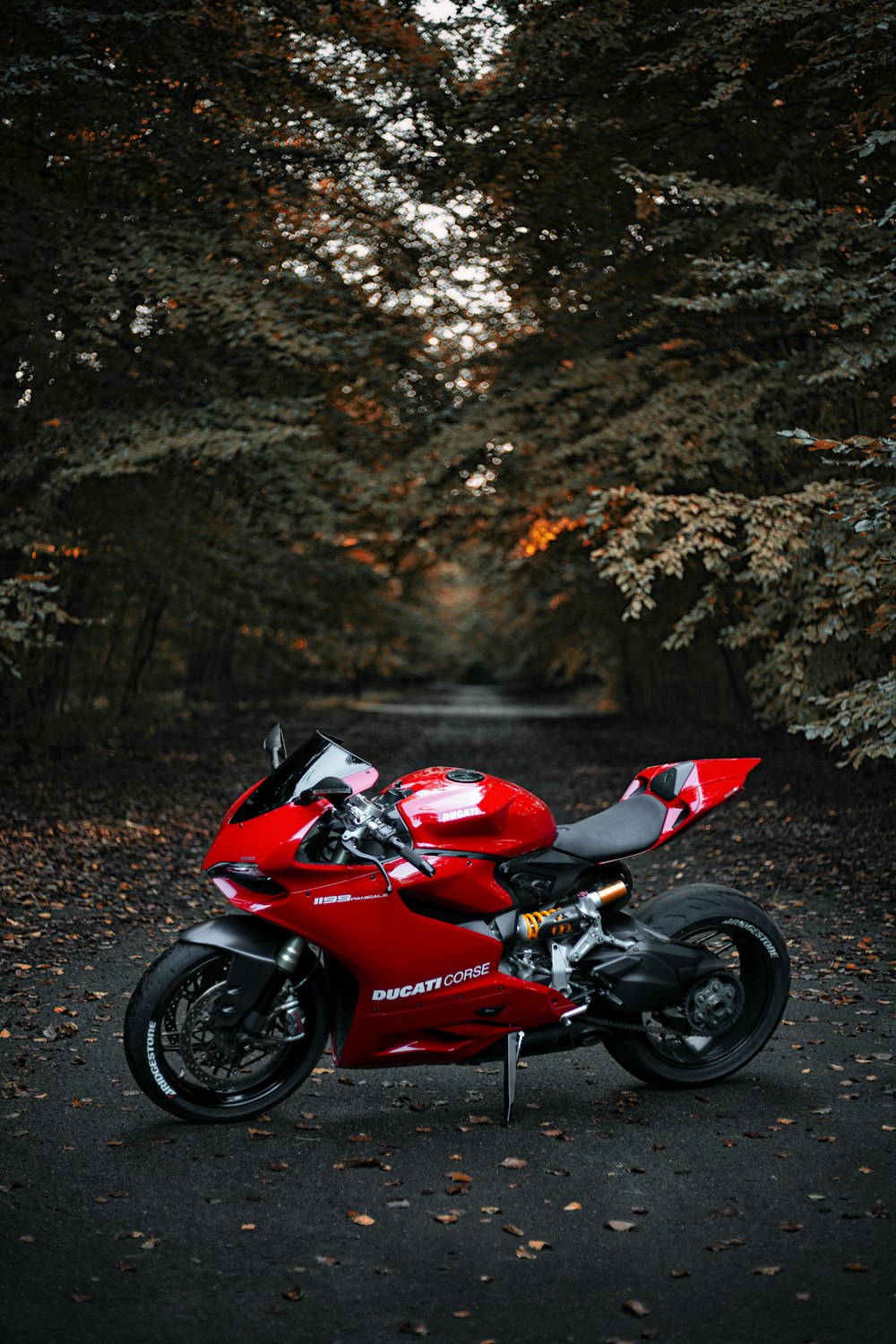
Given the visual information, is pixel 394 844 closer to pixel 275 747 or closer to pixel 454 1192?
pixel 275 747

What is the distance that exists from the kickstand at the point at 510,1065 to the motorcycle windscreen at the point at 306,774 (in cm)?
108

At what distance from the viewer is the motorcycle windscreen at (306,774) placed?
411 centimetres

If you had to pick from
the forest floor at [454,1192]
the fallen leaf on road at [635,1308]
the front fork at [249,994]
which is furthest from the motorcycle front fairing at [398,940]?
the fallen leaf on road at [635,1308]

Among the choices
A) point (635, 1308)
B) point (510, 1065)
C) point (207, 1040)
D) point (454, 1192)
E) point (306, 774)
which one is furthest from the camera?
point (510, 1065)

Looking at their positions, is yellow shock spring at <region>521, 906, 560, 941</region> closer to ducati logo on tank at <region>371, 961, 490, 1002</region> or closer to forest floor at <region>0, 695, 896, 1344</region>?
ducati logo on tank at <region>371, 961, 490, 1002</region>

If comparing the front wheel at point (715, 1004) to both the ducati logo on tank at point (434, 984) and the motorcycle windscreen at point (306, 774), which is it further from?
the motorcycle windscreen at point (306, 774)

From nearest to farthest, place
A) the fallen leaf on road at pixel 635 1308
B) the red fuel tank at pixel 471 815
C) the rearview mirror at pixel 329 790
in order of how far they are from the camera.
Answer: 1. the fallen leaf on road at pixel 635 1308
2. the rearview mirror at pixel 329 790
3. the red fuel tank at pixel 471 815

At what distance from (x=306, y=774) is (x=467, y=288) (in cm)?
1058

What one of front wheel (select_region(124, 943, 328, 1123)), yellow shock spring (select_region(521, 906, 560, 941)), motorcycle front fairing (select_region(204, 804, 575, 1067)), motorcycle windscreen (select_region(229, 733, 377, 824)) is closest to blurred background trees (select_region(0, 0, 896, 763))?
yellow shock spring (select_region(521, 906, 560, 941))

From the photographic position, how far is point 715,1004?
470 cm

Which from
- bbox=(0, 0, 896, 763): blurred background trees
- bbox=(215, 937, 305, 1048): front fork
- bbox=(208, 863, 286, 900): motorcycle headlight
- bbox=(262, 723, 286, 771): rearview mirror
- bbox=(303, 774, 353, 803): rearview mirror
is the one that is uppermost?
bbox=(0, 0, 896, 763): blurred background trees

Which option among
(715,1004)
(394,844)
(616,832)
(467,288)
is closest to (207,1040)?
(394,844)

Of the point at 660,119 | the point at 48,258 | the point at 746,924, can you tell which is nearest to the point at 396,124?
the point at 660,119

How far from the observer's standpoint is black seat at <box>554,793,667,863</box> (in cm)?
448
